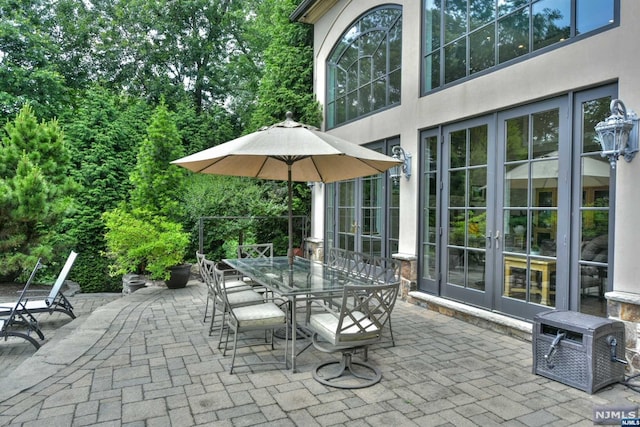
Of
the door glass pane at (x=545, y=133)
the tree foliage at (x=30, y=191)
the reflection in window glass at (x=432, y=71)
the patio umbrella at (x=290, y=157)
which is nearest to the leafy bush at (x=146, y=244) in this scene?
the tree foliage at (x=30, y=191)

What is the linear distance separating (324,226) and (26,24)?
10613 millimetres

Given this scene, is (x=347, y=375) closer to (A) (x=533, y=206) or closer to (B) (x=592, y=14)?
(A) (x=533, y=206)

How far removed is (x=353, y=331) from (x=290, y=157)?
5.79 feet

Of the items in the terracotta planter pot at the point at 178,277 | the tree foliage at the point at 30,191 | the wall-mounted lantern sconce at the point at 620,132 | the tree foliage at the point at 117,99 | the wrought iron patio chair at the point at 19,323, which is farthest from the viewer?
the tree foliage at the point at 117,99

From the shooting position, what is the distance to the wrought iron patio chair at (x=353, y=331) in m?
2.78

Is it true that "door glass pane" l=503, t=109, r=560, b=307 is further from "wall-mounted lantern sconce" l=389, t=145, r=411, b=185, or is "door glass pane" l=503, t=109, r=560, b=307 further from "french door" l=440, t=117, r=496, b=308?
"wall-mounted lantern sconce" l=389, t=145, r=411, b=185

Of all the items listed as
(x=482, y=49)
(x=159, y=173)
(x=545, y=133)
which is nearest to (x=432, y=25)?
(x=482, y=49)

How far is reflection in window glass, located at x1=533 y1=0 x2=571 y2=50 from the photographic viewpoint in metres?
3.68

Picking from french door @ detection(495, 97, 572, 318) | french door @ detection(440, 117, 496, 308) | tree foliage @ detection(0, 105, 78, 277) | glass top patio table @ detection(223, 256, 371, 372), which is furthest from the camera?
tree foliage @ detection(0, 105, 78, 277)

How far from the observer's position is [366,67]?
6.85 m

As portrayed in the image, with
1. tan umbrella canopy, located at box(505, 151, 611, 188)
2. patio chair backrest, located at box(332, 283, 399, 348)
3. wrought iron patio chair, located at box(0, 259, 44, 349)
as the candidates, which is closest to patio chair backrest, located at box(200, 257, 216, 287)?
patio chair backrest, located at box(332, 283, 399, 348)

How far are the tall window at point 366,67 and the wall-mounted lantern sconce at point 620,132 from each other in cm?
326

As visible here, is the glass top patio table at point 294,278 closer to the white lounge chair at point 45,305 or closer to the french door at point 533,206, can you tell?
the french door at point 533,206

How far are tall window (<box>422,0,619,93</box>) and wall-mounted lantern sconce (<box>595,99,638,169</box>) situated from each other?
2.64 feet
